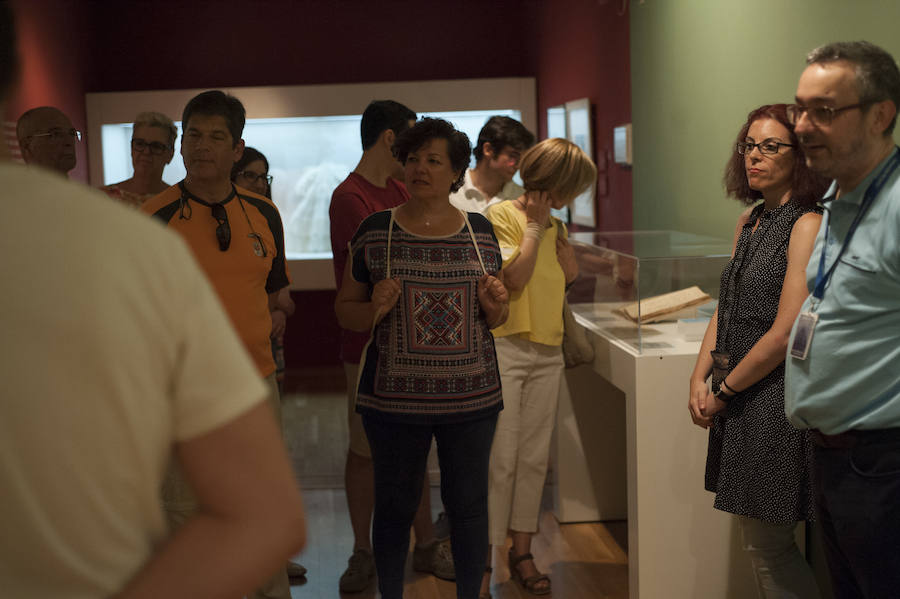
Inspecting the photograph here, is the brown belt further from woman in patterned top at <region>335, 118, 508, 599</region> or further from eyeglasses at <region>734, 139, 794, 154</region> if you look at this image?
woman in patterned top at <region>335, 118, 508, 599</region>

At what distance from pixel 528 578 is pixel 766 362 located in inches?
57.3

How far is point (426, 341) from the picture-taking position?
8.04 ft

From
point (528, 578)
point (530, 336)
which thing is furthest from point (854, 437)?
point (528, 578)

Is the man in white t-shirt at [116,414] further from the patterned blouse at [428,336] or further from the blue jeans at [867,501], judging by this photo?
the patterned blouse at [428,336]

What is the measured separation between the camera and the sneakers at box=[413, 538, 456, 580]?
337 centimetres

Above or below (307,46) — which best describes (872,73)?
below

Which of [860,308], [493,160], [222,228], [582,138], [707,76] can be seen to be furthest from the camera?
[582,138]

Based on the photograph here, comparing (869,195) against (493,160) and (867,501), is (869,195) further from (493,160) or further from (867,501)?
(493,160)

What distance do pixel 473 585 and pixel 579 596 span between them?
2.26ft

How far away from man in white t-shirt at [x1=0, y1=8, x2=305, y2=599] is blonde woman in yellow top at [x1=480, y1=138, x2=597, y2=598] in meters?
2.27

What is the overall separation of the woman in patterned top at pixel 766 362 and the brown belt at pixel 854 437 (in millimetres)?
363

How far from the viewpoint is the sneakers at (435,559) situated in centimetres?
337

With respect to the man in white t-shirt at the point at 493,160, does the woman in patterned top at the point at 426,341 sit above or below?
below

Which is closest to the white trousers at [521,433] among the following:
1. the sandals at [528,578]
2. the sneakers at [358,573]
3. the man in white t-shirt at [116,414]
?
the sandals at [528,578]
